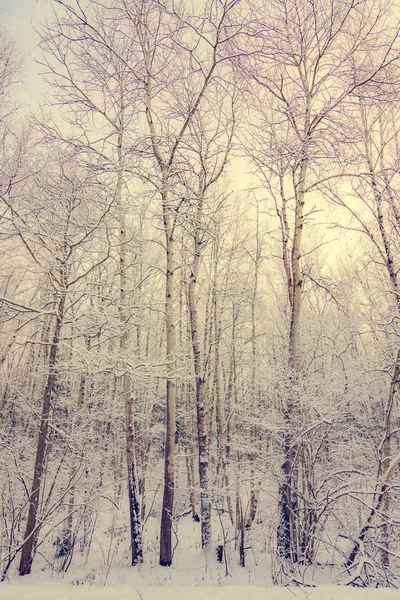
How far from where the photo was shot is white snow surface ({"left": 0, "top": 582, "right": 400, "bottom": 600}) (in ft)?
11.3

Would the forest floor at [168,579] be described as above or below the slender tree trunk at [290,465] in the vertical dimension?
below

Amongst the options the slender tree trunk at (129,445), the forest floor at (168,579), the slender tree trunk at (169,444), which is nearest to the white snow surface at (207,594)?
the forest floor at (168,579)

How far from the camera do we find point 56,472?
8.62 m

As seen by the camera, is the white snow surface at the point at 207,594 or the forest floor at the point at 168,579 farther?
the forest floor at the point at 168,579

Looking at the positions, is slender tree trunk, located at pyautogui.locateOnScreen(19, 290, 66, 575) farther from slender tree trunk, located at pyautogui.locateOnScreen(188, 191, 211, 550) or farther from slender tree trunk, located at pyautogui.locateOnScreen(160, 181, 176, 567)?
slender tree trunk, located at pyautogui.locateOnScreen(188, 191, 211, 550)

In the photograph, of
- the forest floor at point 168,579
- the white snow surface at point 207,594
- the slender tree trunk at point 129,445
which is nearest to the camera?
the white snow surface at point 207,594

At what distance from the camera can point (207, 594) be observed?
372 cm

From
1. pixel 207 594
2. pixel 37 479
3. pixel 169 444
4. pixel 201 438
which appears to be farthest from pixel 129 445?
pixel 207 594

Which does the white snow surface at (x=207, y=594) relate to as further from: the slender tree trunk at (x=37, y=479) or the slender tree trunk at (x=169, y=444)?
the slender tree trunk at (x=169, y=444)

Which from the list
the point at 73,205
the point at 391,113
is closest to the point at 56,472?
the point at 73,205

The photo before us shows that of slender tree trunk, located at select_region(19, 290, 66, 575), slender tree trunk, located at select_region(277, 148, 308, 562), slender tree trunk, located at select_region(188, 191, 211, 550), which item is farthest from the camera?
slender tree trunk, located at select_region(188, 191, 211, 550)

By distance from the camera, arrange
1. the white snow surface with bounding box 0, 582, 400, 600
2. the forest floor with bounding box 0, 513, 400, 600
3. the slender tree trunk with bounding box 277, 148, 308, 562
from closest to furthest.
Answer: the white snow surface with bounding box 0, 582, 400, 600 → the forest floor with bounding box 0, 513, 400, 600 → the slender tree trunk with bounding box 277, 148, 308, 562

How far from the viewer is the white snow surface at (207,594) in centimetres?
345

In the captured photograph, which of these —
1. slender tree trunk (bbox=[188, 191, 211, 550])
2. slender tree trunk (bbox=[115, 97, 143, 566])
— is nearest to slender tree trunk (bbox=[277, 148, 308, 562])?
slender tree trunk (bbox=[188, 191, 211, 550])
